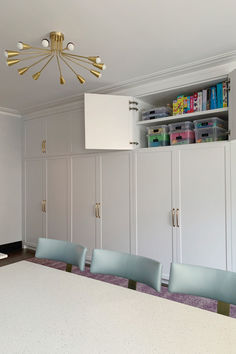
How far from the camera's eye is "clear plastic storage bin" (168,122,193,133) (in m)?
3.03

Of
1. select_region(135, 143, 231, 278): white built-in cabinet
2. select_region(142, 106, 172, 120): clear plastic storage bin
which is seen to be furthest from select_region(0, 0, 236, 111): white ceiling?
select_region(135, 143, 231, 278): white built-in cabinet

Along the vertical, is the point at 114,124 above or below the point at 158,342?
above

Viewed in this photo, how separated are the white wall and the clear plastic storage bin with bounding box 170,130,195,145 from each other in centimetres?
307

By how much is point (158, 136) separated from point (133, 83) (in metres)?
0.74

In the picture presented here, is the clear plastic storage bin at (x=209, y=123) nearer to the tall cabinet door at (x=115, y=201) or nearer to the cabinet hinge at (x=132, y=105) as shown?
the cabinet hinge at (x=132, y=105)

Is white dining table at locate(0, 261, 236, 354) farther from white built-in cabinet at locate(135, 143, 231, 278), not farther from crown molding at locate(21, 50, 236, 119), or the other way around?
crown molding at locate(21, 50, 236, 119)

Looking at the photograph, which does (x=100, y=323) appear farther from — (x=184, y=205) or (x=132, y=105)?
(x=132, y=105)

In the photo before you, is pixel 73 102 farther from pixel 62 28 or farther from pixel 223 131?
pixel 223 131

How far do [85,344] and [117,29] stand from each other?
84.9 inches

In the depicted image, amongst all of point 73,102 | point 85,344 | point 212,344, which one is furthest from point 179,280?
point 73,102

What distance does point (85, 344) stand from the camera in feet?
2.83

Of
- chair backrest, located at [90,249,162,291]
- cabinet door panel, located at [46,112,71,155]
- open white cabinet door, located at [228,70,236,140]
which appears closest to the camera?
chair backrest, located at [90,249,162,291]

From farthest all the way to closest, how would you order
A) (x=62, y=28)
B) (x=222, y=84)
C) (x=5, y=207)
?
(x=5, y=207), (x=222, y=84), (x=62, y=28)

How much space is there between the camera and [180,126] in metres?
3.09
